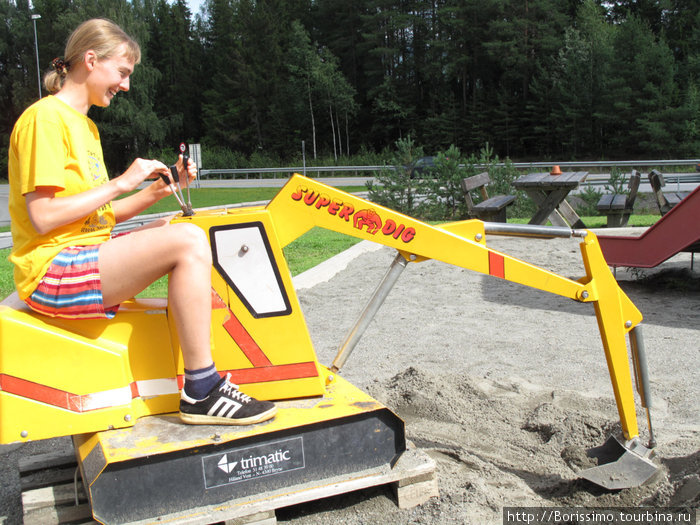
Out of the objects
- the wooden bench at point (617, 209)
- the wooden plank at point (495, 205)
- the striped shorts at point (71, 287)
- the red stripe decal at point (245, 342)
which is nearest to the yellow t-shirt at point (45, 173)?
the striped shorts at point (71, 287)

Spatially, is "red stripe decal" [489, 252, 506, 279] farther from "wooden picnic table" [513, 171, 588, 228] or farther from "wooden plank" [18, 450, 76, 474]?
"wooden picnic table" [513, 171, 588, 228]

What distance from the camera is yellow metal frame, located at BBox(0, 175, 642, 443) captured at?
2.44 m

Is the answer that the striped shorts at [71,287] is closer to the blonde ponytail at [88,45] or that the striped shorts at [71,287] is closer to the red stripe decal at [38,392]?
the red stripe decal at [38,392]

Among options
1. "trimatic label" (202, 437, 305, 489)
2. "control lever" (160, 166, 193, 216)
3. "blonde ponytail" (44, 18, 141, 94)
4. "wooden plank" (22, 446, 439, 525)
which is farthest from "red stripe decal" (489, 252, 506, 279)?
"blonde ponytail" (44, 18, 141, 94)

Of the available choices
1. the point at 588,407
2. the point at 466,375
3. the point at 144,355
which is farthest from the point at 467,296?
the point at 144,355

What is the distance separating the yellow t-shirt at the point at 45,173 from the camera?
2.30 meters

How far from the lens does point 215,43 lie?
6341 centimetres

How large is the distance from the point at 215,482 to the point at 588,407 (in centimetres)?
217

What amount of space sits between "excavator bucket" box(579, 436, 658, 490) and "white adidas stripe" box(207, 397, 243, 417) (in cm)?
148

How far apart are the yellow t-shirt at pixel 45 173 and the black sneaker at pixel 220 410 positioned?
2.30ft

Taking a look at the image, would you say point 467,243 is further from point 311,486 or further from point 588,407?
point 588,407

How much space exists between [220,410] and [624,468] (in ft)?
5.56

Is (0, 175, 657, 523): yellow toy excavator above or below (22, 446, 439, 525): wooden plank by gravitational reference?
above

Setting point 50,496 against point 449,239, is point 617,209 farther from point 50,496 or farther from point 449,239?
point 50,496
